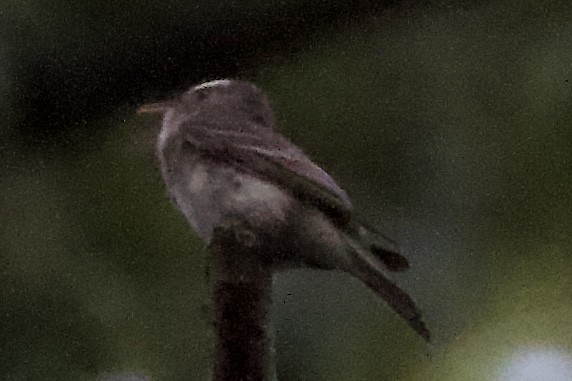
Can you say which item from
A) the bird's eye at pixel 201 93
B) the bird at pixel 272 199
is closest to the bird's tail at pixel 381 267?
the bird at pixel 272 199

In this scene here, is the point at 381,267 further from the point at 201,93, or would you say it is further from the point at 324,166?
the point at 201,93

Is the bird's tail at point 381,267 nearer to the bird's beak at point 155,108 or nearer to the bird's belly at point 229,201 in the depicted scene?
the bird's belly at point 229,201

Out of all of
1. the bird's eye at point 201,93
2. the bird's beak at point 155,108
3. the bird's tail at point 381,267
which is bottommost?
the bird's tail at point 381,267

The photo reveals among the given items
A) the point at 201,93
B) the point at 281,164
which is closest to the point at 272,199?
the point at 281,164

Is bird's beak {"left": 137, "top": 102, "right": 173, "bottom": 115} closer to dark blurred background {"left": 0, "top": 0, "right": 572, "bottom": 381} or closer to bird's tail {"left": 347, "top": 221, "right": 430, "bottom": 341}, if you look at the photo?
dark blurred background {"left": 0, "top": 0, "right": 572, "bottom": 381}

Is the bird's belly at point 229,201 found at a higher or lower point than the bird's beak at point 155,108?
lower

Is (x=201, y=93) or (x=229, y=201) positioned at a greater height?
(x=201, y=93)

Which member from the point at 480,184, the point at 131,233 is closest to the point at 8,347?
the point at 131,233
